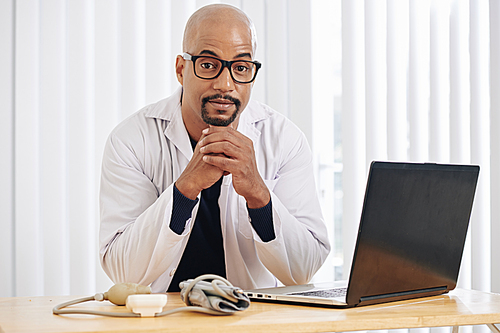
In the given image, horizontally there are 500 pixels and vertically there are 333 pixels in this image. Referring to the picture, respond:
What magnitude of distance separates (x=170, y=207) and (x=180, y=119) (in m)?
0.47

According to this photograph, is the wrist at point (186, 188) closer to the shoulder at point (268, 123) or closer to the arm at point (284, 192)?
the arm at point (284, 192)

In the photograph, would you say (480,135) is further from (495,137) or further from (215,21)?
(215,21)

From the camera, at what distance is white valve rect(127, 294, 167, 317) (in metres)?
0.83

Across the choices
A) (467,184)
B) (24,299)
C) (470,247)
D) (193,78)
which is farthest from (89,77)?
(470,247)

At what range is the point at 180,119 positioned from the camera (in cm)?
162

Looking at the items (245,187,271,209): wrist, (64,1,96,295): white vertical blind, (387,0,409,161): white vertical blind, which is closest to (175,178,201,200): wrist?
(245,187,271,209): wrist

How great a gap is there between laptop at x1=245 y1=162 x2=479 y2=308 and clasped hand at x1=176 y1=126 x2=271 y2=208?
29cm

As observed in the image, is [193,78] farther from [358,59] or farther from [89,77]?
[358,59]

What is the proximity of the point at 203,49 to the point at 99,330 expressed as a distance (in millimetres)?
927

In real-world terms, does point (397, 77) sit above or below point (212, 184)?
above

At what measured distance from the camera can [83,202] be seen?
7.05 ft

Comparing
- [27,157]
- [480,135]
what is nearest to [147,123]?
[27,157]

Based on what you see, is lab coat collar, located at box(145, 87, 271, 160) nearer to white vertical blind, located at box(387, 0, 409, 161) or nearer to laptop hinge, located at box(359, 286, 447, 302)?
laptop hinge, located at box(359, 286, 447, 302)

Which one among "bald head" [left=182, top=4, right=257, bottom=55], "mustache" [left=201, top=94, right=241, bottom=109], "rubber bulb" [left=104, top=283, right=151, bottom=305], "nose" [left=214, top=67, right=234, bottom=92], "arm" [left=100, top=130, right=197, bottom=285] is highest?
"bald head" [left=182, top=4, right=257, bottom=55]
